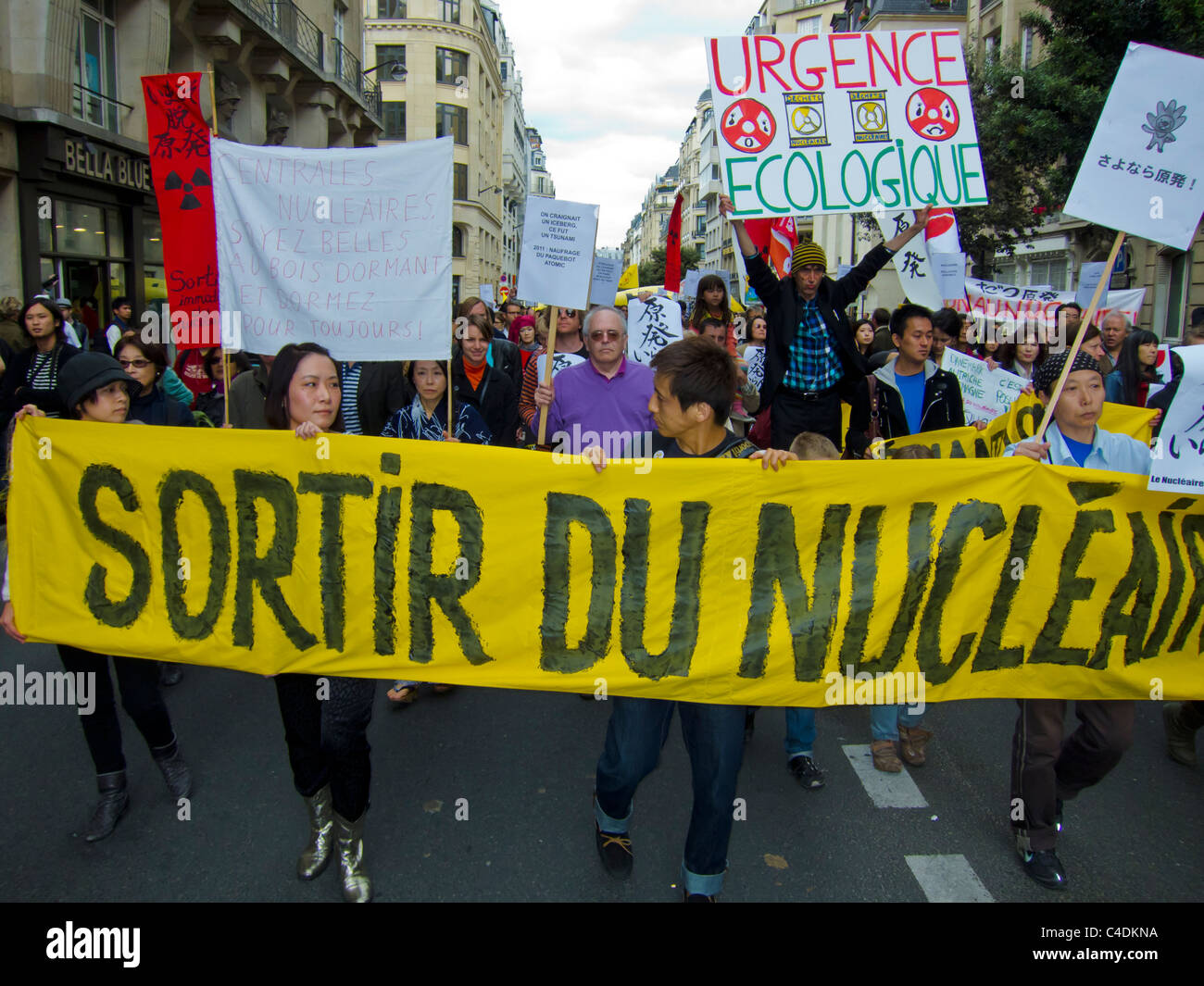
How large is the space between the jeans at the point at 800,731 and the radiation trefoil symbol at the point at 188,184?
4.15 metres

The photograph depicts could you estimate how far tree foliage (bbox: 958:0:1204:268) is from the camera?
13.4 meters

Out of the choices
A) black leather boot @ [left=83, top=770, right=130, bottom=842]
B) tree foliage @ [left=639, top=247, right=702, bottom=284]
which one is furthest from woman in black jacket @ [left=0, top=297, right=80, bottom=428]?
tree foliage @ [left=639, top=247, right=702, bottom=284]

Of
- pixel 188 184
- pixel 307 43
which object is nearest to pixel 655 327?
pixel 188 184

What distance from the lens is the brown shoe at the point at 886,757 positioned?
419 centimetres

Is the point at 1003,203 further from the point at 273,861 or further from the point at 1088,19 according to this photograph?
the point at 273,861

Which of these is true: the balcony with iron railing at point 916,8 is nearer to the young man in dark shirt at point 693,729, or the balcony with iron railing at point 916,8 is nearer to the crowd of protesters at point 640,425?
the crowd of protesters at point 640,425

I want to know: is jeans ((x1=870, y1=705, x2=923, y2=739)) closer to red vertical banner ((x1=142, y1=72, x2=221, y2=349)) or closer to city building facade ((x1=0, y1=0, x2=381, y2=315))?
red vertical banner ((x1=142, y1=72, x2=221, y2=349))

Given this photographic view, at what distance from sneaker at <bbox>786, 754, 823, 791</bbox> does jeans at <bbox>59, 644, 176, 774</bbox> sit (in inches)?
107

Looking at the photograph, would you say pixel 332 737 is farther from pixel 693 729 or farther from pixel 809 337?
pixel 809 337

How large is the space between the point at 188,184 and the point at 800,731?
14.3 ft

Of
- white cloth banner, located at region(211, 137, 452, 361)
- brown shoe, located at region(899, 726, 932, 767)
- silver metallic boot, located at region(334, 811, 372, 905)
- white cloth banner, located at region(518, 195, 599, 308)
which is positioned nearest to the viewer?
silver metallic boot, located at region(334, 811, 372, 905)

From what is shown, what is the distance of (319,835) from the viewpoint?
10.9ft

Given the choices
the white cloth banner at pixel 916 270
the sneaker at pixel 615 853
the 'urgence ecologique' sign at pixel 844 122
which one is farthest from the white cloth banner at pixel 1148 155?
the white cloth banner at pixel 916 270
